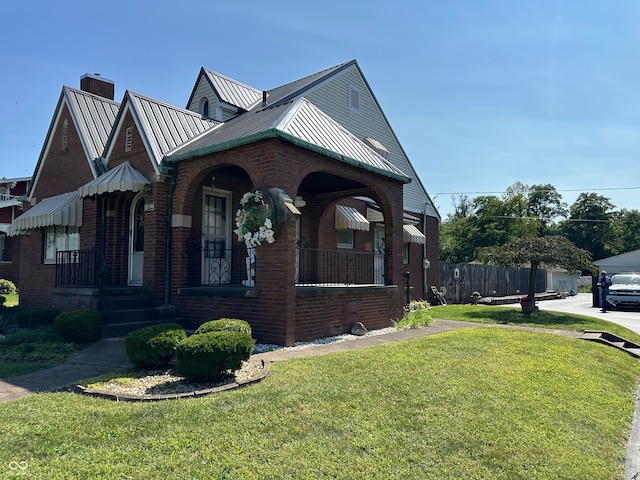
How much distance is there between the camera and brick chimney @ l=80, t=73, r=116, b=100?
16062mm

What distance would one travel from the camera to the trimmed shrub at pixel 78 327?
830 cm

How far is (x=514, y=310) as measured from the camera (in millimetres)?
17188

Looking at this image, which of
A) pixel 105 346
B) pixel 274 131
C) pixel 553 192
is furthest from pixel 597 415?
pixel 553 192

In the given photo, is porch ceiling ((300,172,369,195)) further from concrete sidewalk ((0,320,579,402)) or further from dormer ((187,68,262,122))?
concrete sidewalk ((0,320,579,402))

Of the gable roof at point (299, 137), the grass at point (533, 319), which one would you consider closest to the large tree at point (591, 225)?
the grass at point (533, 319)

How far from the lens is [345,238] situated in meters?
15.9

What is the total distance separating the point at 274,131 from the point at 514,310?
41.5ft

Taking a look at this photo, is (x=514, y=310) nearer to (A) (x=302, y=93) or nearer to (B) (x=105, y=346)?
(A) (x=302, y=93)

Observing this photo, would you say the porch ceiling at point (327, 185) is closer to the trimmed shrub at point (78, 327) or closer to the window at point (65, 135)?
the trimmed shrub at point (78, 327)

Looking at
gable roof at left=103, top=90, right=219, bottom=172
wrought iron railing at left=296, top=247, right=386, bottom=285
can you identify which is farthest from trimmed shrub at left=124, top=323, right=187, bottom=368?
wrought iron railing at left=296, top=247, right=386, bottom=285

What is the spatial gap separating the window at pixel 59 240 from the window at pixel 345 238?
7810 mm

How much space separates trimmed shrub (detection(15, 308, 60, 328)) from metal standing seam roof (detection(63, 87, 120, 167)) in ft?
14.4

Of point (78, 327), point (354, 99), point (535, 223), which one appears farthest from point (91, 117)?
point (535, 223)

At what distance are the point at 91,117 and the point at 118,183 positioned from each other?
5.17 m
